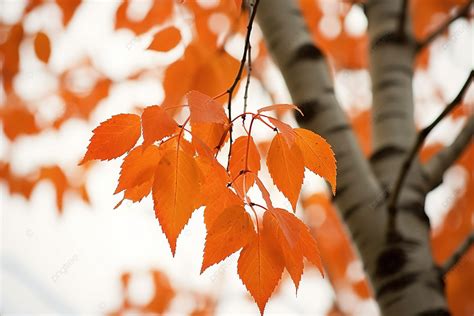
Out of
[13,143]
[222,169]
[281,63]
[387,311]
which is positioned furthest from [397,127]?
[13,143]

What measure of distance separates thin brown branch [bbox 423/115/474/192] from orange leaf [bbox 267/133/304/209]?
0.65 m

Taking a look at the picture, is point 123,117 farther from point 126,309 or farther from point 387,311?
point 126,309

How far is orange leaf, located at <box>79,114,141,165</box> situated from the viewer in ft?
2.07

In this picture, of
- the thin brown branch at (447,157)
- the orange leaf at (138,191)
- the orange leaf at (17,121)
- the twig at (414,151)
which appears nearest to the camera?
the orange leaf at (138,191)

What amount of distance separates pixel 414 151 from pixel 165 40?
53cm

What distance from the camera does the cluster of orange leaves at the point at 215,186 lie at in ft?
2.06

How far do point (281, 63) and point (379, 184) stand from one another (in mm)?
373

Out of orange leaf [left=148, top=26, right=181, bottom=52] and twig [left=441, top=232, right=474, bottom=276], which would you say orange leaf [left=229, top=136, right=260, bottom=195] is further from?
twig [left=441, top=232, right=474, bottom=276]

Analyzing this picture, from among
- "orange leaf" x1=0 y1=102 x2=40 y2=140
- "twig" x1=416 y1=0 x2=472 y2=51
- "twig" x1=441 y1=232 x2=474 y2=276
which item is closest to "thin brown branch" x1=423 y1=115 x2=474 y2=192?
"twig" x1=441 y1=232 x2=474 y2=276

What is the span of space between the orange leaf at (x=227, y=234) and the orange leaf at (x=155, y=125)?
0.12 metres

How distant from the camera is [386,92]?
1398mm

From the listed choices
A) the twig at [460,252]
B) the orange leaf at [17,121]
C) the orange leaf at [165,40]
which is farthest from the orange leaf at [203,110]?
the orange leaf at [17,121]

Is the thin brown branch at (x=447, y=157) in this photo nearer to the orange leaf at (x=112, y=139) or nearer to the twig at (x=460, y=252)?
the twig at (x=460, y=252)

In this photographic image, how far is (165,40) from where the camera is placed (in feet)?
3.27
